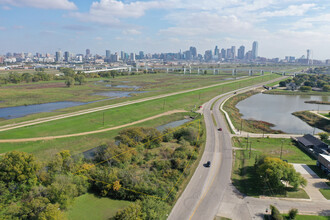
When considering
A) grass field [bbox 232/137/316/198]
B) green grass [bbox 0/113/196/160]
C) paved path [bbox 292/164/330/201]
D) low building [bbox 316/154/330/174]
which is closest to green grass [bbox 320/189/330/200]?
paved path [bbox 292/164/330/201]

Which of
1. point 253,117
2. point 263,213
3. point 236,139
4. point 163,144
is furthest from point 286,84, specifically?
point 263,213

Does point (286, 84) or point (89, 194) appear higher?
point (286, 84)

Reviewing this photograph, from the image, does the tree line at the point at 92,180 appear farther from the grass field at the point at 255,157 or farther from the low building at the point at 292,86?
the low building at the point at 292,86

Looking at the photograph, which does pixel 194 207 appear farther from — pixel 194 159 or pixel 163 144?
pixel 163 144

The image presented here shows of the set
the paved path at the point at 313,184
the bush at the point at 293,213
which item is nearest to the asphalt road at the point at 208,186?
the bush at the point at 293,213

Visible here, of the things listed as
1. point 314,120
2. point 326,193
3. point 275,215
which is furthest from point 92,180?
point 314,120

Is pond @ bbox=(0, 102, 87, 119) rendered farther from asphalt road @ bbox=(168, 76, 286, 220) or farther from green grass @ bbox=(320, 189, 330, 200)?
green grass @ bbox=(320, 189, 330, 200)
